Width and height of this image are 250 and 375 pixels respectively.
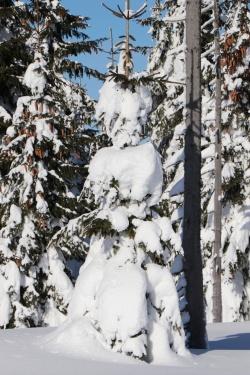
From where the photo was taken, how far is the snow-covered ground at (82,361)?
706cm

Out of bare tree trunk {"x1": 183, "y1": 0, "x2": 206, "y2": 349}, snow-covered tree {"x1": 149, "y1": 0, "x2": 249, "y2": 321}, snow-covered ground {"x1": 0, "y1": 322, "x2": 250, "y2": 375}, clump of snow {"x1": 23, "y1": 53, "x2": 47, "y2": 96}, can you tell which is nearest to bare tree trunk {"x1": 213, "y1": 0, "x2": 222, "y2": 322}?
snow-covered tree {"x1": 149, "y1": 0, "x2": 249, "y2": 321}

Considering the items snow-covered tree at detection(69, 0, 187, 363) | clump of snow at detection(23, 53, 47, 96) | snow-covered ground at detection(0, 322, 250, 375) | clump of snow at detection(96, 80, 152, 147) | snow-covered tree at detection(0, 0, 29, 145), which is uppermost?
snow-covered tree at detection(0, 0, 29, 145)

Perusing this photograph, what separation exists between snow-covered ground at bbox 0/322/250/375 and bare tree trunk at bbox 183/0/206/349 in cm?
74

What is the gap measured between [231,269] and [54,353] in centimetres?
1358

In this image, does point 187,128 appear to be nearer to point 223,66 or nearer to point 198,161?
point 198,161

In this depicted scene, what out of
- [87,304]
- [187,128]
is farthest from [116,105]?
[87,304]

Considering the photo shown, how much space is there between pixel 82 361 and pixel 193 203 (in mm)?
4155

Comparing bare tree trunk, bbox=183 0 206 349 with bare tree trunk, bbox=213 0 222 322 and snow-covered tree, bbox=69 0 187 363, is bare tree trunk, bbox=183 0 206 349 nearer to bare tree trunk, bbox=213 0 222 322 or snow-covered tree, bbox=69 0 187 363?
snow-covered tree, bbox=69 0 187 363

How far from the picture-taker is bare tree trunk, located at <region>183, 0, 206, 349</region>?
35.7ft

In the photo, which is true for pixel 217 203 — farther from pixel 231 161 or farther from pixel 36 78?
pixel 36 78

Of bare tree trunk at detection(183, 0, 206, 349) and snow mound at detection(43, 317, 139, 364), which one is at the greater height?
bare tree trunk at detection(183, 0, 206, 349)

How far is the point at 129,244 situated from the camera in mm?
9305

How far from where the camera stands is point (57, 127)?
60.8 ft

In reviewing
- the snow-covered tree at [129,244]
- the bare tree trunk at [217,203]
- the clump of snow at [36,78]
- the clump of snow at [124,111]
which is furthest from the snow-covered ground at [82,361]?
the clump of snow at [36,78]
